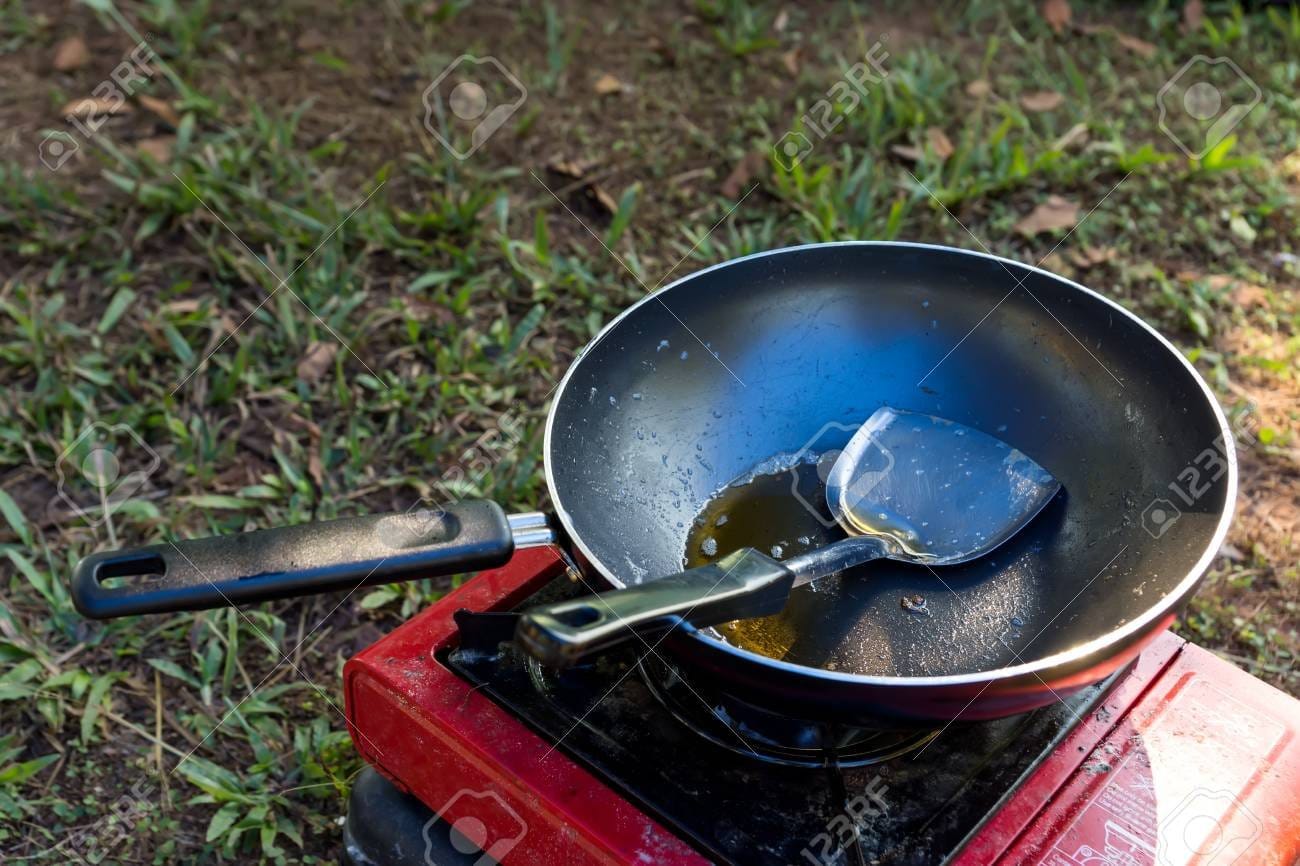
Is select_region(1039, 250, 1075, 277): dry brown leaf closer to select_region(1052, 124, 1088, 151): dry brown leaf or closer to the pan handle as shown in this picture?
select_region(1052, 124, 1088, 151): dry brown leaf

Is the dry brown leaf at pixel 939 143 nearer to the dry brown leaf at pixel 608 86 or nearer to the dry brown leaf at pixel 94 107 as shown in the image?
the dry brown leaf at pixel 608 86

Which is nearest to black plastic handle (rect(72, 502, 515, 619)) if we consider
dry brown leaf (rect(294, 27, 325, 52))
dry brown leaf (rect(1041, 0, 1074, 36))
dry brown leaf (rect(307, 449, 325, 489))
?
dry brown leaf (rect(307, 449, 325, 489))

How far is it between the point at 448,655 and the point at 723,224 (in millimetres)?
1559

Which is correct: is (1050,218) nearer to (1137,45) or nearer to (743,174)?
(743,174)

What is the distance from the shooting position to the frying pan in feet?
3.56

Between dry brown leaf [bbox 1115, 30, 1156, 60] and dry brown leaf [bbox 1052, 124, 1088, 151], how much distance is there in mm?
469

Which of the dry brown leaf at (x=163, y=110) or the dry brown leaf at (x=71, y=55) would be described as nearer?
the dry brown leaf at (x=163, y=110)

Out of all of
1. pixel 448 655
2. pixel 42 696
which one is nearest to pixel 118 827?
pixel 42 696

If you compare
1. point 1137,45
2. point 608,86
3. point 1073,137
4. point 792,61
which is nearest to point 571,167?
point 608,86

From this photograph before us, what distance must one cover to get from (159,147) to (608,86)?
108cm

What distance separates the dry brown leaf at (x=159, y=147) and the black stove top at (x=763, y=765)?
1.87m

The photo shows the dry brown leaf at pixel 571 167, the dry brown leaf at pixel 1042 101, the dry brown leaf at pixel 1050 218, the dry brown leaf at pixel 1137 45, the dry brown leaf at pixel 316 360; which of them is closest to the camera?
the dry brown leaf at pixel 316 360

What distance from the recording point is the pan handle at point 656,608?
92 cm

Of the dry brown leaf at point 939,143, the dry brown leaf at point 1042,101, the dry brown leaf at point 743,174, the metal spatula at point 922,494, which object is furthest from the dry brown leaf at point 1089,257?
the metal spatula at point 922,494
